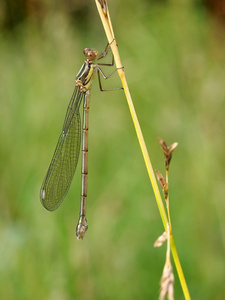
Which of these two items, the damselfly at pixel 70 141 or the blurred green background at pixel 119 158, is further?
the damselfly at pixel 70 141

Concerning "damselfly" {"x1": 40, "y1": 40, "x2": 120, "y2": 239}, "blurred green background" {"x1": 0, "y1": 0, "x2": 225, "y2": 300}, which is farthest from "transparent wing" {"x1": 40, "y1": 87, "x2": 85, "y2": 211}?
"blurred green background" {"x1": 0, "y1": 0, "x2": 225, "y2": 300}

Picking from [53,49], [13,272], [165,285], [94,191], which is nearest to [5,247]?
[13,272]

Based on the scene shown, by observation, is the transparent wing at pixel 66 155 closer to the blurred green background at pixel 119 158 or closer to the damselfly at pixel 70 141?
the damselfly at pixel 70 141

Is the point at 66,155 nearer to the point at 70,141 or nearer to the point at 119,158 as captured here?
the point at 70,141

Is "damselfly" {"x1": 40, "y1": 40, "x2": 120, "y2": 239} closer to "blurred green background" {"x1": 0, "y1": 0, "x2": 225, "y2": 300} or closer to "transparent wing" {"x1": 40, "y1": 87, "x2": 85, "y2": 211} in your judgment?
"transparent wing" {"x1": 40, "y1": 87, "x2": 85, "y2": 211}

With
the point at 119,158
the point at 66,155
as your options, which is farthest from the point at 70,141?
the point at 119,158

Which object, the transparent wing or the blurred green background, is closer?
the blurred green background

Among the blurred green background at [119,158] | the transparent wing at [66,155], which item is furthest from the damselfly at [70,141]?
the blurred green background at [119,158]

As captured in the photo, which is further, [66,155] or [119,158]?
[119,158]

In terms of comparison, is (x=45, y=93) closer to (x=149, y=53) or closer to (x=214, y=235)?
(x=149, y=53)
